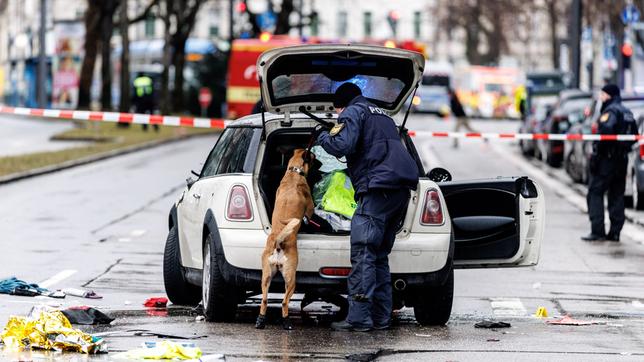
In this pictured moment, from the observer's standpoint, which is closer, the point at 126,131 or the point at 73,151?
the point at 73,151

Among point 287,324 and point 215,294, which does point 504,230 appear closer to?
point 287,324

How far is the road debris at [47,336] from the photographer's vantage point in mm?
9000

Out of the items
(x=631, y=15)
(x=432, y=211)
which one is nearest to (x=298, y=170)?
(x=432, y=211)

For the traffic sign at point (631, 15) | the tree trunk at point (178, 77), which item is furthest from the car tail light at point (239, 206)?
the tree trunk at point (178, 77)

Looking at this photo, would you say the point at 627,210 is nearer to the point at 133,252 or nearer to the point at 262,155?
the point at 133,252

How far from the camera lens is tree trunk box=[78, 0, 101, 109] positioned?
54.0 m

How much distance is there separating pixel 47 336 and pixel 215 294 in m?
1.49

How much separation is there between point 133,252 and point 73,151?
64.6 ft

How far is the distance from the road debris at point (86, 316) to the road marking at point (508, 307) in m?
2.85

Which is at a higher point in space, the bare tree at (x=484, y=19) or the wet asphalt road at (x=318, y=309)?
the wet asphalt road at (x=318, y=309)

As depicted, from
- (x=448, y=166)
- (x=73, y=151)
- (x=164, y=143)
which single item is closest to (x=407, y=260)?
(x=448, y=166)

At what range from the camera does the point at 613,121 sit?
17578 mm

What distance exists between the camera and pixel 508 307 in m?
12.0

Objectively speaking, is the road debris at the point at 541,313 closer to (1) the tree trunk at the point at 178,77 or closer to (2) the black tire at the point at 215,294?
(2) the black tire at the point at 215,294
